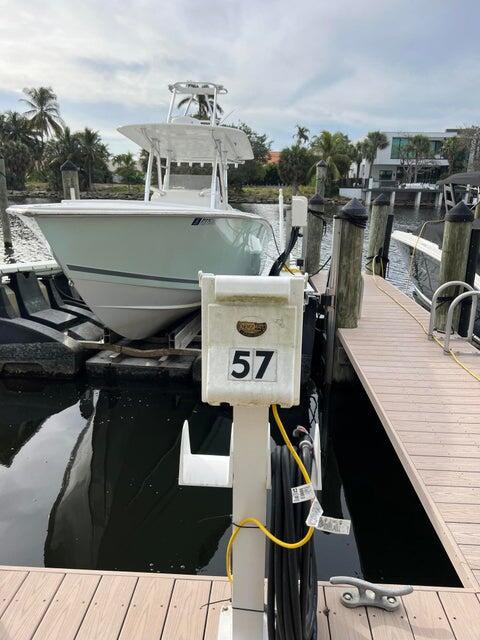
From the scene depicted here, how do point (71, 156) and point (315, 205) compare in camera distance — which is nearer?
point (315, 205)

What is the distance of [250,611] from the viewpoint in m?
1.70

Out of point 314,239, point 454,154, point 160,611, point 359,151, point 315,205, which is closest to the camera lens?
point 160,611

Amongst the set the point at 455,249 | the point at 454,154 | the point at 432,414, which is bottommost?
the point at 432,414

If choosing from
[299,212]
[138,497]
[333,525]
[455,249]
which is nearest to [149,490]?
[138,497]

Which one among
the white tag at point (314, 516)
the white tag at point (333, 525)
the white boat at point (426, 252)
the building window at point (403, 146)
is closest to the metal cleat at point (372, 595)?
the white tag at point (333, 525)

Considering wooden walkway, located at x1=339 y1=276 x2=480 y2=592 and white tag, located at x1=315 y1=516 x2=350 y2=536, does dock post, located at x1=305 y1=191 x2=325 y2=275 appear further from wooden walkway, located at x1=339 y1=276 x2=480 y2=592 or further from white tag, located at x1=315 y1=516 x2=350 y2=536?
white tag, located at x1=315 y1=516 x2=350 y2=536

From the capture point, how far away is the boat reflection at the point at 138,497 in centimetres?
346

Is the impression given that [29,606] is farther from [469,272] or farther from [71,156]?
[71,156]

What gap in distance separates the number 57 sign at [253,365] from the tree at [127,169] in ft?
174

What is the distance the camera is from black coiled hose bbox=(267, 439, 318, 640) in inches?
65.0

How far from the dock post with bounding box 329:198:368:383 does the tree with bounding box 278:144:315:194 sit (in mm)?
44101

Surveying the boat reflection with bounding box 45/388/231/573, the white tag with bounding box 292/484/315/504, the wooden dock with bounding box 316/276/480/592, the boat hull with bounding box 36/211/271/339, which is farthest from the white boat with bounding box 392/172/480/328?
the white tag with bounding box 292/484/315/504

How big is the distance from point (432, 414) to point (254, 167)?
49.9 meters

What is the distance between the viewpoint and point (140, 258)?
564cm
